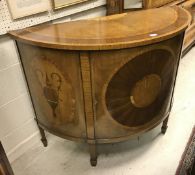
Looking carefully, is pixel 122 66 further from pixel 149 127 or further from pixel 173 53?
pixel 149 127

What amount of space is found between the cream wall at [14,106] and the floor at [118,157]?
95mm

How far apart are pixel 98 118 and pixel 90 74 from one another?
10.5 inches

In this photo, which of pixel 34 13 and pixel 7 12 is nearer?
pixel 7 12

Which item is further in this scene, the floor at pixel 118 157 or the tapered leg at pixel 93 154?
the floor at pixel 118 157

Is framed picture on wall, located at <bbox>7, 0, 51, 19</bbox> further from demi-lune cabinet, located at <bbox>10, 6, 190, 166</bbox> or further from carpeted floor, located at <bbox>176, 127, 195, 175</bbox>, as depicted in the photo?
carpeted floor, located at <bbox>176, 127, 195, 175</bbox>

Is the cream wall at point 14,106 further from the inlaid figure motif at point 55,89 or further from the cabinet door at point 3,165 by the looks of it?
the cabinet door at point 3,165

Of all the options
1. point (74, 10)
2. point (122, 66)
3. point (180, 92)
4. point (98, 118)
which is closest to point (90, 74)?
point (122, 66)

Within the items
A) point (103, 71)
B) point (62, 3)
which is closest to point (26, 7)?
point (62, 3)

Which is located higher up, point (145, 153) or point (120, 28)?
point (120, 28)

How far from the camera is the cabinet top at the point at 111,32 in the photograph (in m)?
0.95

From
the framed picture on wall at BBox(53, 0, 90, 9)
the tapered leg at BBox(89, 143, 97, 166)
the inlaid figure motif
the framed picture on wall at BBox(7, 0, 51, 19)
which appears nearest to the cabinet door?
the inlaid figure motif

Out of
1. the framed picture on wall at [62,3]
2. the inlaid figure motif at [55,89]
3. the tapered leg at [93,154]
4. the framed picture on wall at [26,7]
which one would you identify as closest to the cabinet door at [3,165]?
the inlaid figure motif at [55,89]

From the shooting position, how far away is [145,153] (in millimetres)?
1534

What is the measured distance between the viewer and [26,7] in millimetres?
1215
